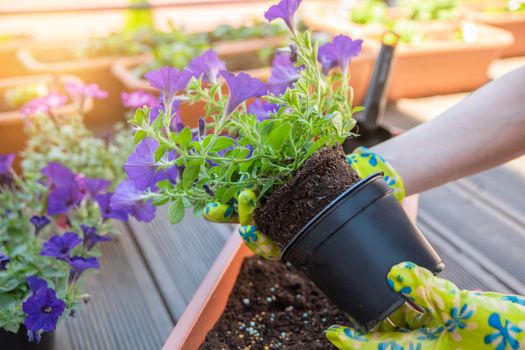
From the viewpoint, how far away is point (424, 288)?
508 millimetres

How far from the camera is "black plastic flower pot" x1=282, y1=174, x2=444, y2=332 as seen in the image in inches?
20.3

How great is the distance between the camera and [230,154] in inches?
22.9

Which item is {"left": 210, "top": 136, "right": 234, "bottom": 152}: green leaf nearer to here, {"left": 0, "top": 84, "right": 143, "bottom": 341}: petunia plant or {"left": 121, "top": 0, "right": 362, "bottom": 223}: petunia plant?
{"left": 121, "top": 0, "right": 362, "bottom": 223}: petunia plant

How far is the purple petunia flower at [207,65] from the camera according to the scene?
72 cm

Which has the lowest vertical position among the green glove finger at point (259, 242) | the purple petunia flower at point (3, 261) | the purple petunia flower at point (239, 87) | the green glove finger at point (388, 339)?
the purple petunia flower at point (3, 261)

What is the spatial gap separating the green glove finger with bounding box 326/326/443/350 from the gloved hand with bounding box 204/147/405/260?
148 mm

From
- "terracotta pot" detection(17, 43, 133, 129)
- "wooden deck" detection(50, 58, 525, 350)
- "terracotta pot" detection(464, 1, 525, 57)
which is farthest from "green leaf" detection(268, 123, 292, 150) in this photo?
"terracotta pot" detection(464, 1, 525, 57)

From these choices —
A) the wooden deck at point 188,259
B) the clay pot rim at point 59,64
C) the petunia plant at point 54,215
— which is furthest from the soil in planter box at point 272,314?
the clay pot rim at point 59,64

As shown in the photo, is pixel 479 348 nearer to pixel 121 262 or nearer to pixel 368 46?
pixel 121 262

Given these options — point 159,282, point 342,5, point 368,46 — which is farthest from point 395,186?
point 342,5

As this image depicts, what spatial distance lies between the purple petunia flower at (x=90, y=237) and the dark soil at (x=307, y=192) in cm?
38

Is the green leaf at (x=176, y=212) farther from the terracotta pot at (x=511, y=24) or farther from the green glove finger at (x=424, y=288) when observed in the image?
the terracotta pot at (x=511, y=24)

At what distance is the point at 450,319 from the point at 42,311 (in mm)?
539

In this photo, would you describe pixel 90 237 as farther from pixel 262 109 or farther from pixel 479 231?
pixel 479 231
